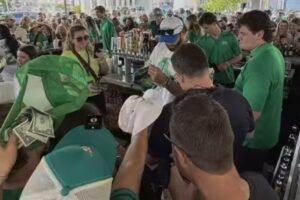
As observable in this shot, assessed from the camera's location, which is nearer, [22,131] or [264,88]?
[22,131]

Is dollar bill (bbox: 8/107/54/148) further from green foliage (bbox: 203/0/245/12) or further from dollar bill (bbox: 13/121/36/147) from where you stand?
green foliage (bbox: 203/0/245/12)

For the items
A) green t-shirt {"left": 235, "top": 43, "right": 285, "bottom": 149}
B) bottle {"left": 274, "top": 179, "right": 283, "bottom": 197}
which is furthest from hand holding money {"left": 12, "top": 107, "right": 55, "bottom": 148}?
green t-shirt {"left": 235, "top": 43, "right": 285, "bottom": 149}

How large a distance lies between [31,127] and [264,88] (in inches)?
61.3

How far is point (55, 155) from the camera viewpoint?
0.64m

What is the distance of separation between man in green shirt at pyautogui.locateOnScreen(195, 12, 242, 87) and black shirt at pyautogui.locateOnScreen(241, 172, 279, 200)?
9.48 ft

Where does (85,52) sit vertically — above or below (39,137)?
below

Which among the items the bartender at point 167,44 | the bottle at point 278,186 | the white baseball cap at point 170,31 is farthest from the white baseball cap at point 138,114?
the white baseball cap at point 170,31

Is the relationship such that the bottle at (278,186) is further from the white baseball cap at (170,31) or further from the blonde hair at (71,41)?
the blonde hair at (71,41)

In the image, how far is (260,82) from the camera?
207cm

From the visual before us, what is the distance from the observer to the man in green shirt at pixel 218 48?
387 cm

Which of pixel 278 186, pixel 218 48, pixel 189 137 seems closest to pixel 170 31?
pixel 218 48

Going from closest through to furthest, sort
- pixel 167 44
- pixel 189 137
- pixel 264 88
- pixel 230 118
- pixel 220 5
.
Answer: pixel 189 137, pixel 230 118, pixel 264 88, pixel 167 44, pixel 220 5

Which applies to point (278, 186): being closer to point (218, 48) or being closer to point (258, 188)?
point (258, 188)

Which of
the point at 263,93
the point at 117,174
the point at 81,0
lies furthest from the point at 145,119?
the point at 81,0
